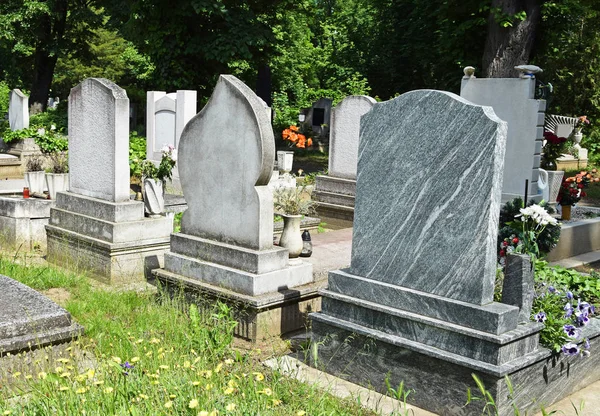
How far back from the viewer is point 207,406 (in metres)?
3.52

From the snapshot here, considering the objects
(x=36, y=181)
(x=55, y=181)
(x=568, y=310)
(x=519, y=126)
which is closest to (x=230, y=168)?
(x=568, y=310)

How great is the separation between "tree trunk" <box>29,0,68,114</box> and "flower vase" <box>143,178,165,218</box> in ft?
58.6

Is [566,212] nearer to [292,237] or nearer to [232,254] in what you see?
[292,237]

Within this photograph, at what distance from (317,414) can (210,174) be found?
310 cm

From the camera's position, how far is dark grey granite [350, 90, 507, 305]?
4.53m

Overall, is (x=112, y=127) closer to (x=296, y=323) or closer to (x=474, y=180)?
(x=296, y=323)

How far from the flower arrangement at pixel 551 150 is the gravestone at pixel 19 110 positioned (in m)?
13.1

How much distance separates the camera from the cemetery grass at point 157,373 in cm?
364

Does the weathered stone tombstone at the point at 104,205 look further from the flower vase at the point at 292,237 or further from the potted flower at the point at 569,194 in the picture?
the potted flower at the point at 569,194

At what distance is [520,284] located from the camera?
4660 millimetres

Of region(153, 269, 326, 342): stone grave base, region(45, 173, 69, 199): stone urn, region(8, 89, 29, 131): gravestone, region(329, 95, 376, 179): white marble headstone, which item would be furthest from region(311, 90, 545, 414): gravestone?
region(8, 89, 29, 131): gravestone

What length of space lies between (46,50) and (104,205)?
1886cm

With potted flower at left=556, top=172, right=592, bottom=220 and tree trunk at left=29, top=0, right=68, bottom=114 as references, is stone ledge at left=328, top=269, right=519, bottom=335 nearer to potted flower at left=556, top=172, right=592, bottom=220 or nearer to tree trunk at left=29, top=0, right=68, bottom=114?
potted flower at left=556, top=172, right=592, bottom=220

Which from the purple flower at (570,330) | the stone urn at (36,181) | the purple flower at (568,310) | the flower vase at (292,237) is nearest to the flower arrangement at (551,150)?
the flower vase at (292,237)
